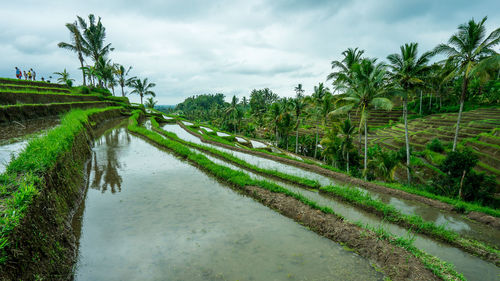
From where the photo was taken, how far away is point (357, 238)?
567 cm

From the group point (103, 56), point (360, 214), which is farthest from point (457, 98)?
point (103, 56)

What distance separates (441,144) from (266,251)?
24.5 m

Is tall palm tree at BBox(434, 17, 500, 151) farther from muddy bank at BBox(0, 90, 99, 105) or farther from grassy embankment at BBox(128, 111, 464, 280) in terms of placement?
muddy bank at BBox(0, 90, 99, 105)

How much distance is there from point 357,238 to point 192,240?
14.7 feet

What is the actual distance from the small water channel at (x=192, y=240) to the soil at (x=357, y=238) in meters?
0.29

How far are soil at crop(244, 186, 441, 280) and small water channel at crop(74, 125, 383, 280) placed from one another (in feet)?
0.95

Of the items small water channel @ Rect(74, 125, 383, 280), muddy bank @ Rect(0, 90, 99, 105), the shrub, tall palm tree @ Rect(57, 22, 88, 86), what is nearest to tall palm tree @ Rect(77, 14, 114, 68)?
tall palm tree @ Rect(57, 22, 88, 86)

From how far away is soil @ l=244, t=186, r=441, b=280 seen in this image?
4596 millimetres

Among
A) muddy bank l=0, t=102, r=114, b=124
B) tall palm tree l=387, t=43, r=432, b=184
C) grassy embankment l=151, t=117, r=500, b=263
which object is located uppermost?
tall palm tree l=387, t=43, r=432, b=184

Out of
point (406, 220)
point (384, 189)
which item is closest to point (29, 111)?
point (406, 220)

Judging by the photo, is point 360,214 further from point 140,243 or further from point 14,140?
point 14,140

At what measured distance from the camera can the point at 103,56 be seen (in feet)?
116

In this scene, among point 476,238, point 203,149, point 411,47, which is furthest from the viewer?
point 203,149

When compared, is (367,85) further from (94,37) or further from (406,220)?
(94,37)
